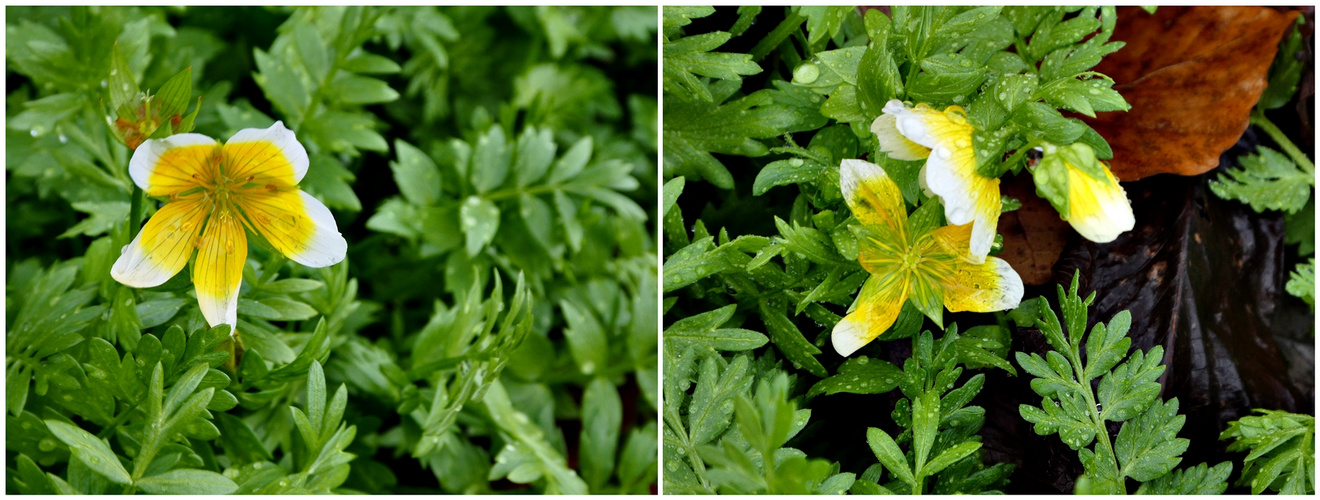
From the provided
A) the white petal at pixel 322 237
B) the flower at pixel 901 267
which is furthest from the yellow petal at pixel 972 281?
the white petal at pixel 322 237

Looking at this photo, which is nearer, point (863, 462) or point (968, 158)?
point (968, 158)

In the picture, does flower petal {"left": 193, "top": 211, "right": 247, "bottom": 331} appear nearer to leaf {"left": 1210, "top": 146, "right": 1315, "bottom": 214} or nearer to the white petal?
the white petal

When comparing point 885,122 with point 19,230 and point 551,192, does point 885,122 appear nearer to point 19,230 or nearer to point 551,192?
point 551,192

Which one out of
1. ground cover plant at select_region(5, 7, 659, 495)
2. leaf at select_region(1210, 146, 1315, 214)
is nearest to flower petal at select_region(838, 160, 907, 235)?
ground cover plant at select_region(5, 7, 659, 495)

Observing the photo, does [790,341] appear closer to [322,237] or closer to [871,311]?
[871,311]

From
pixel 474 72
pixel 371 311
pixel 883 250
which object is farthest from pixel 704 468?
pixel 474 72
